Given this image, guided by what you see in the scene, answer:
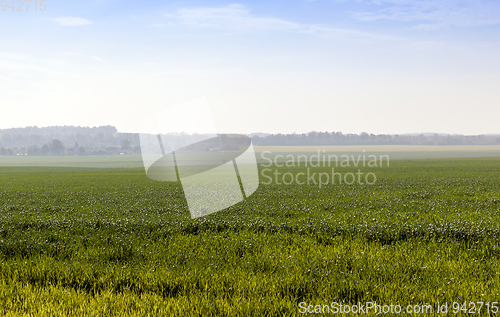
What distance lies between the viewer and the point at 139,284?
6.78 m

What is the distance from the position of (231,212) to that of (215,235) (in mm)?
4355

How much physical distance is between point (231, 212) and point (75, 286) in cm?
907

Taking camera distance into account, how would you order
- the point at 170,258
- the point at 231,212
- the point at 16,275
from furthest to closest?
1. the point at 231,212
2. the point at 170,258
3. the point at 16,275

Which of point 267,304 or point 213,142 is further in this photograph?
point 213,142

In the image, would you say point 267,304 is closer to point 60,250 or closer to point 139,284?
point 139,284

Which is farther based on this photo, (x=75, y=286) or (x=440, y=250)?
(x=440, y=250)

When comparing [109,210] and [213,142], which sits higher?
[213,142]

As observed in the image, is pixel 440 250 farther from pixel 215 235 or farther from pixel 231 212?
pixel 231 212

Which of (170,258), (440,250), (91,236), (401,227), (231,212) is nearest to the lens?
(170,258)

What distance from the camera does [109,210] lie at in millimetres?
16266

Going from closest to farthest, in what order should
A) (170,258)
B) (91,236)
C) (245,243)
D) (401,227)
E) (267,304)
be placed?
(267,304) → (170,258) → (245,243) → (91,236) → (401,227)

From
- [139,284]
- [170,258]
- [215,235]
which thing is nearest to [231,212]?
[215,235]

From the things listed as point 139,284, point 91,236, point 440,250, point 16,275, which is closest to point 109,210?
point 91,236

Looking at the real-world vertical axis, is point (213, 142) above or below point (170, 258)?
above
